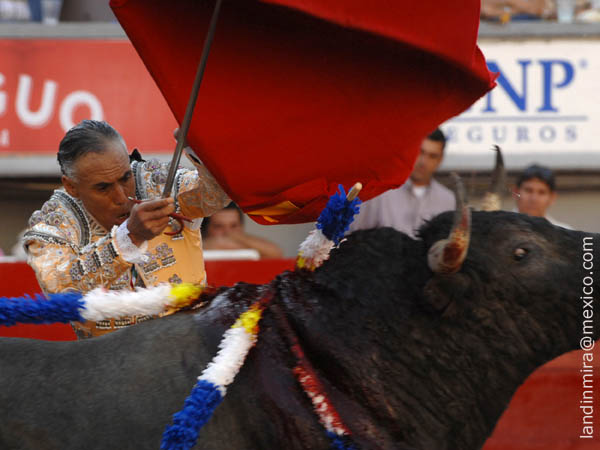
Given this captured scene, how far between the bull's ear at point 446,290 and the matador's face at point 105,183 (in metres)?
1.03

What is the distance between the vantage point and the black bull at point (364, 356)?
1934 mm

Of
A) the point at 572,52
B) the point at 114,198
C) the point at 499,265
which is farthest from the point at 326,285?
the point at 572,52

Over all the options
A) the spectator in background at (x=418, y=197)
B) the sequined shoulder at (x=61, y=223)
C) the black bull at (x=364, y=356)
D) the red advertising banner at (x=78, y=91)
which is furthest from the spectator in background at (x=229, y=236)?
the black bull at (x=364, y=356)

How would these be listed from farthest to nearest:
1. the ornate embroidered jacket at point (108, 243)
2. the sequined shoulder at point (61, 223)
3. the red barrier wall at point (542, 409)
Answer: the red barrier wall at point (542, 409), the sequined shoulder at point (61, 223), the ornate embroidered jacket at point (108, 243)

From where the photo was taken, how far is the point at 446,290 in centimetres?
196

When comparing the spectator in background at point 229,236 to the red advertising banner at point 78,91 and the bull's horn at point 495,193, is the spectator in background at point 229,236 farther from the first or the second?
the bull's horn at point 495,193

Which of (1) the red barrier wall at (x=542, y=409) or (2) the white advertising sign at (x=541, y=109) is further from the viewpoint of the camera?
(2) the white advertising sign at (x=541, y=109)

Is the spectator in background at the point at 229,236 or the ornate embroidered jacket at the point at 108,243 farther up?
the ornate embroidered jacket at the point at 108,243

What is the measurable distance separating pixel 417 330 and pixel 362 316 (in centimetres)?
13

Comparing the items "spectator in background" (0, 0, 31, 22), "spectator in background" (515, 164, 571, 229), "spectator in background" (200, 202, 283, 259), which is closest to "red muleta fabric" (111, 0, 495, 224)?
"spectator in background" (515, 164, 571, 229)

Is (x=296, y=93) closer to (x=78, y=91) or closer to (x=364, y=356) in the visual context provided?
(x=364, y=356)

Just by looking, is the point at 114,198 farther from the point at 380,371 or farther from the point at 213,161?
the point at 380,371

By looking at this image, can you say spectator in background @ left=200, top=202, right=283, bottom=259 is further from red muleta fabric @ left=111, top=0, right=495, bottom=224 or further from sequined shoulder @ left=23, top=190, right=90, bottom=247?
red muleta fabric @ left=111, top=0, right=495, bottom=224

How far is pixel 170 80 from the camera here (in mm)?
2240
